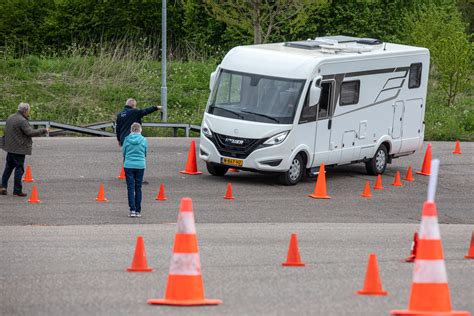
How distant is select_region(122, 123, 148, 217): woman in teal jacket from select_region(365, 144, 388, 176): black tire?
8.65 metres

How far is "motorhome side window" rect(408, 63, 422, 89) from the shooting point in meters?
28.1

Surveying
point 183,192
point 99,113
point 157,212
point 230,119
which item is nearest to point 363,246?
point 157,212

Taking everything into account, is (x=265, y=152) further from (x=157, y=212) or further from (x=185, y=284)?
(x=185, y=284)

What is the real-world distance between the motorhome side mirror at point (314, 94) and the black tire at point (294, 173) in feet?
3.64

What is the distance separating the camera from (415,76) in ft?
92.8

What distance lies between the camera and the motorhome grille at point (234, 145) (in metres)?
24.6

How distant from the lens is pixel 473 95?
4650 centimetres

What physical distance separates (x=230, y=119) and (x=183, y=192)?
2.31 m

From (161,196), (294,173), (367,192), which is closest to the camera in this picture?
(161,196)

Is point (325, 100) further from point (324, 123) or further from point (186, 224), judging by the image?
point (186, 224)

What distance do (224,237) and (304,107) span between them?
27.2ft

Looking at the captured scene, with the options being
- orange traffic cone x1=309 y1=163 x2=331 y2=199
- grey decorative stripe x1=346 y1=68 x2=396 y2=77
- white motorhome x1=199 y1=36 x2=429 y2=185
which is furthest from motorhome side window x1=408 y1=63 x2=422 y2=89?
orange traffic cone x1=309 y1=163 x2=331 y2=199

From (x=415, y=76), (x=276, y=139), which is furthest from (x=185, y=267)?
(x=415, y=76)

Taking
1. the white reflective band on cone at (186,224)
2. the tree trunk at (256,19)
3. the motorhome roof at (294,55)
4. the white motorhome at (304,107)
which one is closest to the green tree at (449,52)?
the tree trunk at (256,19)
